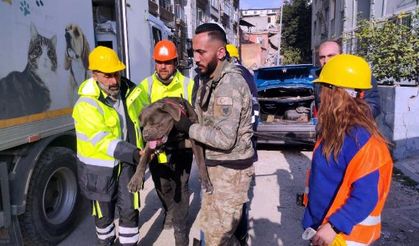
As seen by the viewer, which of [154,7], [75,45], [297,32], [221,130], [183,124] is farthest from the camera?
[297,32]

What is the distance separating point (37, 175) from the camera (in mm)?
3172

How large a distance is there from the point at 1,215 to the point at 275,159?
516cm

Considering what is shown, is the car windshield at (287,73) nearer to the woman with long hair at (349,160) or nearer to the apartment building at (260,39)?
the woman with long hair at (349,160)

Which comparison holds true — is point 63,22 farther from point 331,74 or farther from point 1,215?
point 331,74

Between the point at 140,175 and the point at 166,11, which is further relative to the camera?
the point at 166,11

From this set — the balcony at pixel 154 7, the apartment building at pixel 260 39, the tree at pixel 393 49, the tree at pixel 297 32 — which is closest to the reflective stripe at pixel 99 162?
the tree at pixel 393 49

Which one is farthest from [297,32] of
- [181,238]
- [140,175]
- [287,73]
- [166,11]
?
[140,175]

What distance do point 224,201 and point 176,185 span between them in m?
1.26

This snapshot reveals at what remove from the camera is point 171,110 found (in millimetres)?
2307

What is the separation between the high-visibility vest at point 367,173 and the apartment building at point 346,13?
7.23 m

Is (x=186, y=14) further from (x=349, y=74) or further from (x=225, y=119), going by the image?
(x=349, y=74)

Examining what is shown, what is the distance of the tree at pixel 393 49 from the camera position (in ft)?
22.4

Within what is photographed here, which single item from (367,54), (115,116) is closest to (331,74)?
(115,116)

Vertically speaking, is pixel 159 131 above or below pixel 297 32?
below
